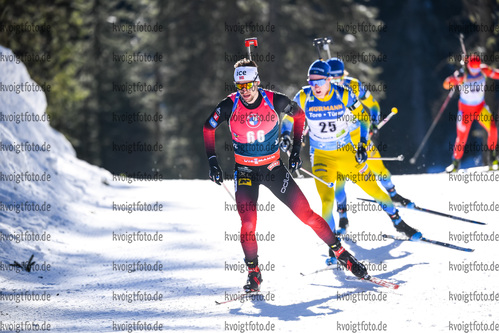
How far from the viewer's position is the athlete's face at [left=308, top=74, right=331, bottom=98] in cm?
717

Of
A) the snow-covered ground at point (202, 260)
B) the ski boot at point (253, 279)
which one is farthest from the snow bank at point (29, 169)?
the ski boot at point (253, 279)

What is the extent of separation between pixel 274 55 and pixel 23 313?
1675cm

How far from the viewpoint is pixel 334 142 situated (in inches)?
301

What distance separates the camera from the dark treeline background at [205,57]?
2247 centimetres

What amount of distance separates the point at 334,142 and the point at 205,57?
1792cm

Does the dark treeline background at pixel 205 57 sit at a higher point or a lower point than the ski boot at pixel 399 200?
higher

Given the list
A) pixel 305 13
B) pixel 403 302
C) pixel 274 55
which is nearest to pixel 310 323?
pixel 403 302

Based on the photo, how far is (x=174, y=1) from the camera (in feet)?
80.2

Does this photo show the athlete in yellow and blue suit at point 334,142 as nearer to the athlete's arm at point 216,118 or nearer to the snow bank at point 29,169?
the athlete's arm at point 216,118

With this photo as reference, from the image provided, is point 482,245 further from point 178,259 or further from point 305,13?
point 305,13

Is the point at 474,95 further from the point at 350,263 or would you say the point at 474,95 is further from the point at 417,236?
the point at 350,263

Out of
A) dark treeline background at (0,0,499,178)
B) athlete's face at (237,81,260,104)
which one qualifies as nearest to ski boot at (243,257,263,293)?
athlete's face at (237,81,260,104)

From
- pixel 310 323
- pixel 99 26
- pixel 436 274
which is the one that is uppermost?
pixel 99 26

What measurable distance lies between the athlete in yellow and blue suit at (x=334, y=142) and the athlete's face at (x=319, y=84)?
20 mm
